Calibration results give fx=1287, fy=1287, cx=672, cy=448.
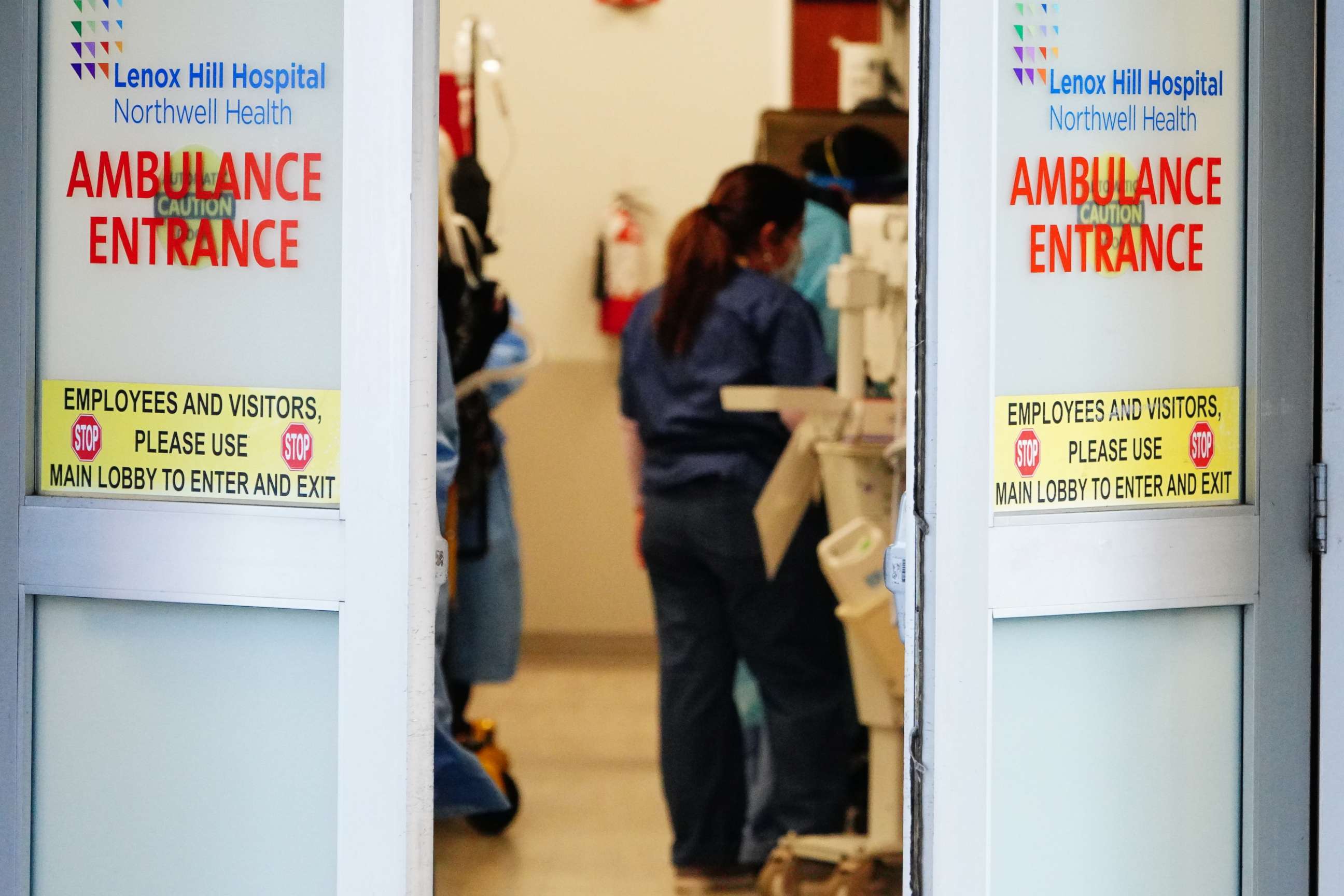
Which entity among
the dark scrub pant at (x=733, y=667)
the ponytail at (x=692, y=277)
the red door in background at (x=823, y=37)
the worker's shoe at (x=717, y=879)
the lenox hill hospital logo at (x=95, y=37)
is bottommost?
the worker's shoe at (x=717, y=879)

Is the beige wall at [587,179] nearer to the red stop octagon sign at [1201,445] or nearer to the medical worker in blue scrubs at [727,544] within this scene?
the medical worker in blue scrubs at [727,544]

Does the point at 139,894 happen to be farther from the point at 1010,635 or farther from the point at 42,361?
the point at 1010,635

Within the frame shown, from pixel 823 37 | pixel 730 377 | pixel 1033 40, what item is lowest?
pixel 730 377

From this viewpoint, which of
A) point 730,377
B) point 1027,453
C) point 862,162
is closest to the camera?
point 1027,453

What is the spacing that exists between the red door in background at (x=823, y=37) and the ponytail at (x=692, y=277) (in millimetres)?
2718

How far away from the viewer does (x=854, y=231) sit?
9.93ft

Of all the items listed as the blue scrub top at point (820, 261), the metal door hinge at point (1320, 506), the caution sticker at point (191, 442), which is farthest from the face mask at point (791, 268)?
the caution sticker at point (191, 442)

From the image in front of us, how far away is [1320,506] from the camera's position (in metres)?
1.65

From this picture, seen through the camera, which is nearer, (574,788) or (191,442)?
(191,442)

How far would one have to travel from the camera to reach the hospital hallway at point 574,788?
3.11 metres

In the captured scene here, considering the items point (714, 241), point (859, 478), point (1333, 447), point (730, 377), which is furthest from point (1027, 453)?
point (714, 241)

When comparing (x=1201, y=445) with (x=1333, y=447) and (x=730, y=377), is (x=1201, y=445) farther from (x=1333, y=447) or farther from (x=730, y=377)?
(x=730, y=377)

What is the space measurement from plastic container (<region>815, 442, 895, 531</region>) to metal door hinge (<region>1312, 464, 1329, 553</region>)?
1.25 meters

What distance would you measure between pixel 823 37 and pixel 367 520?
465cm
